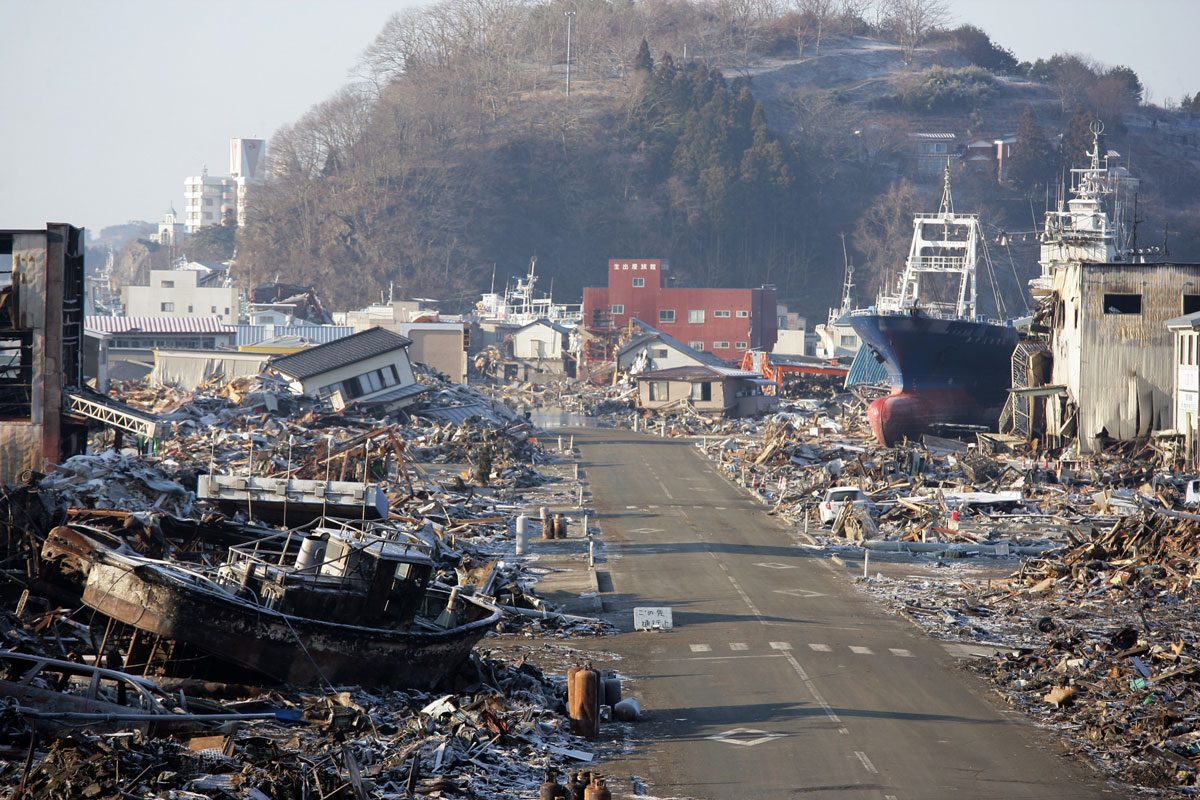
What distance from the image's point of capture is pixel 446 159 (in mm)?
155250

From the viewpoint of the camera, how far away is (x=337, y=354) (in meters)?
55.6

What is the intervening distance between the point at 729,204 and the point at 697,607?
128 m

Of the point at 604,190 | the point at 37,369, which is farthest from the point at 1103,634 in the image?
the point at 604,190

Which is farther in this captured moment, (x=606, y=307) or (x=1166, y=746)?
(x=606, y=307)

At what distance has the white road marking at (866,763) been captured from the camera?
560 inches

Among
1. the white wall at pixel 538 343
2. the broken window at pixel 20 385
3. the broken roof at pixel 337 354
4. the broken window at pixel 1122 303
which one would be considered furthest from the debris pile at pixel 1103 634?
the white wall at pixel 538 343

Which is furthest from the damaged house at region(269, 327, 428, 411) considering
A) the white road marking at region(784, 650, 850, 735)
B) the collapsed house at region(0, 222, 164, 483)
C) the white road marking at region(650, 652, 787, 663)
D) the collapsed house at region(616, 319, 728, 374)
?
the white road marking at region(784, 650, 850, 735)

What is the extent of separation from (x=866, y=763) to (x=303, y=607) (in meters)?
6.86

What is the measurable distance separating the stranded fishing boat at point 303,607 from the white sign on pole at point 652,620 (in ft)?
15.0

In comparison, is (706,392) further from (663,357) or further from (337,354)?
(337,354)

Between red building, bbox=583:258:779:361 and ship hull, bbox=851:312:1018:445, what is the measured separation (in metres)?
42.3

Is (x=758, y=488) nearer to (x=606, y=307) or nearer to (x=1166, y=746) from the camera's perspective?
(x=1166, y=746)

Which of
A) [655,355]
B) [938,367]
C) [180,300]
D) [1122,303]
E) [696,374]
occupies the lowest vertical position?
[696,374]

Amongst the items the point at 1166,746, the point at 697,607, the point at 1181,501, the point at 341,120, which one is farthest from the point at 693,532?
the point at 341,120
